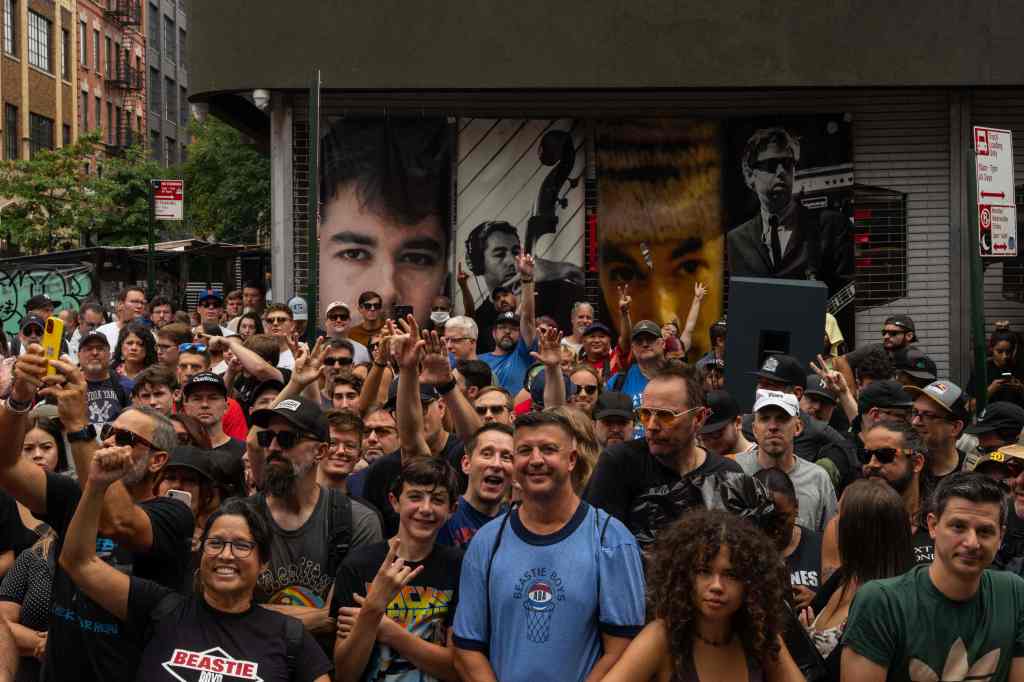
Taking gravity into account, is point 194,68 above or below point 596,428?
above

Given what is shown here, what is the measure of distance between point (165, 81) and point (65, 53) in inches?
739

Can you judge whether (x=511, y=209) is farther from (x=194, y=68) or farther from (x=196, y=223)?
(x=196, y=223)

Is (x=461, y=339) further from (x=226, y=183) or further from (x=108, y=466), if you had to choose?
(x=226, y=183)

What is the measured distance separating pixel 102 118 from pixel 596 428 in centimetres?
5982

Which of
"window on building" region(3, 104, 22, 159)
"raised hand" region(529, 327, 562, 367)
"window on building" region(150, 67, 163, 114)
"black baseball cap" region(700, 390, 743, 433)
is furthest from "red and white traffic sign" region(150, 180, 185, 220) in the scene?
"window on building" region(150, 67, 163, 114)

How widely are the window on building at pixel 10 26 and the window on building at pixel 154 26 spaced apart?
2301 cm

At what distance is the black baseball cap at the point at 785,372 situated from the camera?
29.1 ft

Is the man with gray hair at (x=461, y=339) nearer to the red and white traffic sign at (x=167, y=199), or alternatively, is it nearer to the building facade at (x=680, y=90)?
the building facade at (x=680, y=90)

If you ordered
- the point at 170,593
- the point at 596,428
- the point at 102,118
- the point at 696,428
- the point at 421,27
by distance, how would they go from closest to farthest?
the point at 170,593 → the point at 696,428 → the point at 596,428 → the point at 421,27 → the point at 102,118

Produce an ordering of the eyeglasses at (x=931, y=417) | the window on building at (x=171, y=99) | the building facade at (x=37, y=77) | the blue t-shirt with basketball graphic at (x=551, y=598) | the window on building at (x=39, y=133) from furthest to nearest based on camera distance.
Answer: the window on building at (x=171, y=99)
the window on building at (x=39, y=133)
the building facade at (x=37, y=77)
the eyeglasses at (x=931, y=417)
the blue t-shirt with basketball graphic at (x=551, y=598)

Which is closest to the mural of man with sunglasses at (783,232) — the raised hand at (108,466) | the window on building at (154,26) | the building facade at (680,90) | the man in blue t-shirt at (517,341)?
the building facade at (680,90)

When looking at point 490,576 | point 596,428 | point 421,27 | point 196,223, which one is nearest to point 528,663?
point 490,576

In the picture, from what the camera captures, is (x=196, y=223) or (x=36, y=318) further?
(x=196, y=223)

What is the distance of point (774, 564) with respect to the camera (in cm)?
510
